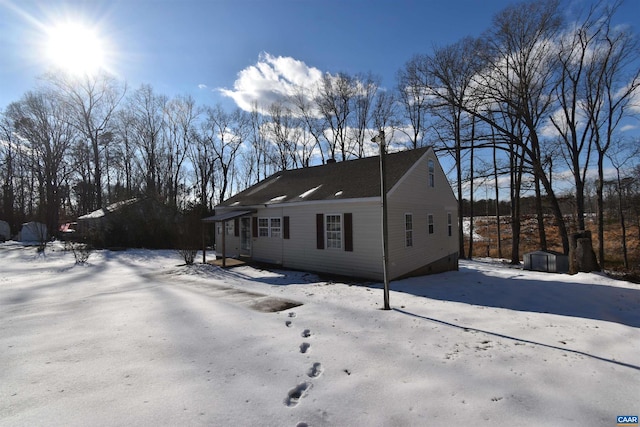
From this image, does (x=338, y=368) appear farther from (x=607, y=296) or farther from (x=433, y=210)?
(x=433, y=210)

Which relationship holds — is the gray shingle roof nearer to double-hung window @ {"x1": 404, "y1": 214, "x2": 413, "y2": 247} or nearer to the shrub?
double-hung window @ {"x1": 404, "y1": 214, "x2": 413, "y2": 247}

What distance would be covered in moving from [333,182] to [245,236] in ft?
18.5

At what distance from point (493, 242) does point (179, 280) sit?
114ft

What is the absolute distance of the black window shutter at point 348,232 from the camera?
11.2 meters

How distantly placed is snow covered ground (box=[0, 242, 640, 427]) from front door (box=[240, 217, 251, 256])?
7756 mm

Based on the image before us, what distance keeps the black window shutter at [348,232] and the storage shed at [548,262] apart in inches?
493

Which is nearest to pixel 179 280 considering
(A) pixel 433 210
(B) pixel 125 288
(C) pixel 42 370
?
(B) pixel 125 288

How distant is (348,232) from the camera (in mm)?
11258

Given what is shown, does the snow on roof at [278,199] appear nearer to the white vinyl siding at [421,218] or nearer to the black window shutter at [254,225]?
the black window shutter at [254,225]

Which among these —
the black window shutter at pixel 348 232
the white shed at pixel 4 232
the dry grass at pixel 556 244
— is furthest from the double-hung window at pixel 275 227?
the white shed at pixel 4 232

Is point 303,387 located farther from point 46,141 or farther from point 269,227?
point 46,141

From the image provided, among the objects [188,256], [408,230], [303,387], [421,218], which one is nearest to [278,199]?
[188,256]

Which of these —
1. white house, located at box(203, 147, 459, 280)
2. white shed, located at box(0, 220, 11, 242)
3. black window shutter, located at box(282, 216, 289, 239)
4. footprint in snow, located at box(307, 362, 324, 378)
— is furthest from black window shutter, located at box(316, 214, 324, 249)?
white shed, located at box(0, 220, 11, 242)

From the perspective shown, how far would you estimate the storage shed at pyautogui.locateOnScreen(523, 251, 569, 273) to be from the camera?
1614 cm
